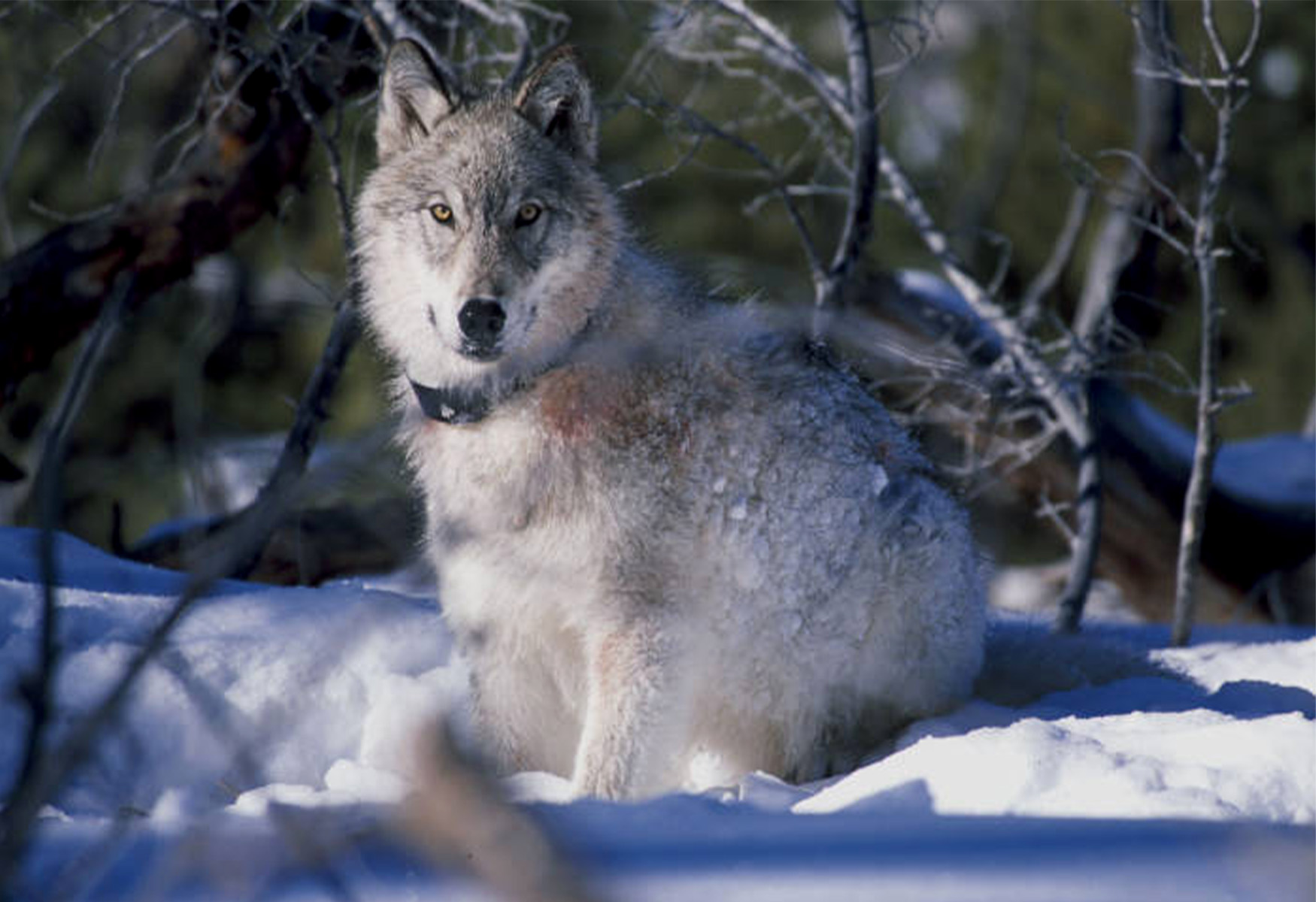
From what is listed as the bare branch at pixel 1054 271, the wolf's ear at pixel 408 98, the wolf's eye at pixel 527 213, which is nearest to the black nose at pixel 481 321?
the wolf's eye at pixel 527 213

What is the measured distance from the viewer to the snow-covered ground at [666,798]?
241 centimetres

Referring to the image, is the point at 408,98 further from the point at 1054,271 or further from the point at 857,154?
the point at 1054,271

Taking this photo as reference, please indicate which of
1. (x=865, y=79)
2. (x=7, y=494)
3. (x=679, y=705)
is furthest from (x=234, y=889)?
(x=7, y=494)

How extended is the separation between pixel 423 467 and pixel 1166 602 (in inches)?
221

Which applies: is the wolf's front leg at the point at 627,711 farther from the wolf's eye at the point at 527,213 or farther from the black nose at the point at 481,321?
the wolf's eye at the point at 527,213

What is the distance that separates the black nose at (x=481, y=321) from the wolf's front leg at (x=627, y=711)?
2.89ft

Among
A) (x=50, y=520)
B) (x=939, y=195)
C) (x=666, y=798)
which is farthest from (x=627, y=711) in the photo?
(x=939, y=195)

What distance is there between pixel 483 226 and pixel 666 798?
1.81 metres

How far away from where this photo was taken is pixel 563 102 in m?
4.60

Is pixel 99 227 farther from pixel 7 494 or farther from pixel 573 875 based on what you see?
pixel 573 875

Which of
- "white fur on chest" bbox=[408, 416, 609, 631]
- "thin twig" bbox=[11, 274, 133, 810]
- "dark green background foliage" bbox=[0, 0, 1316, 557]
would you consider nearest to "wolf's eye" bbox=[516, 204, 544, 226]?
"white fur on chest" bbox=[408, 416, 609, 631]

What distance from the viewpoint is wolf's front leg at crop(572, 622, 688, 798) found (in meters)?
4.05

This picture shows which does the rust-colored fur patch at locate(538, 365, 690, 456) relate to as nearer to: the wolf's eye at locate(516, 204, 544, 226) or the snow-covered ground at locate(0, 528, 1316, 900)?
the wolf's eye at locate(516, 204, 544, 226)

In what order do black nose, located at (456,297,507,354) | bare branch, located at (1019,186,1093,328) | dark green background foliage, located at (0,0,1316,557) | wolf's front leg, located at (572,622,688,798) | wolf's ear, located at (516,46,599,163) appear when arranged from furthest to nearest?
dark green background foliage, located at (0,0,1316,557), bare branch, located at (1019,186,1093,328), wolf's ear, located at (516,46,599,163), black nose, located at (456,297,507,354), wolf's front leg, located at (572,622,688,798)
